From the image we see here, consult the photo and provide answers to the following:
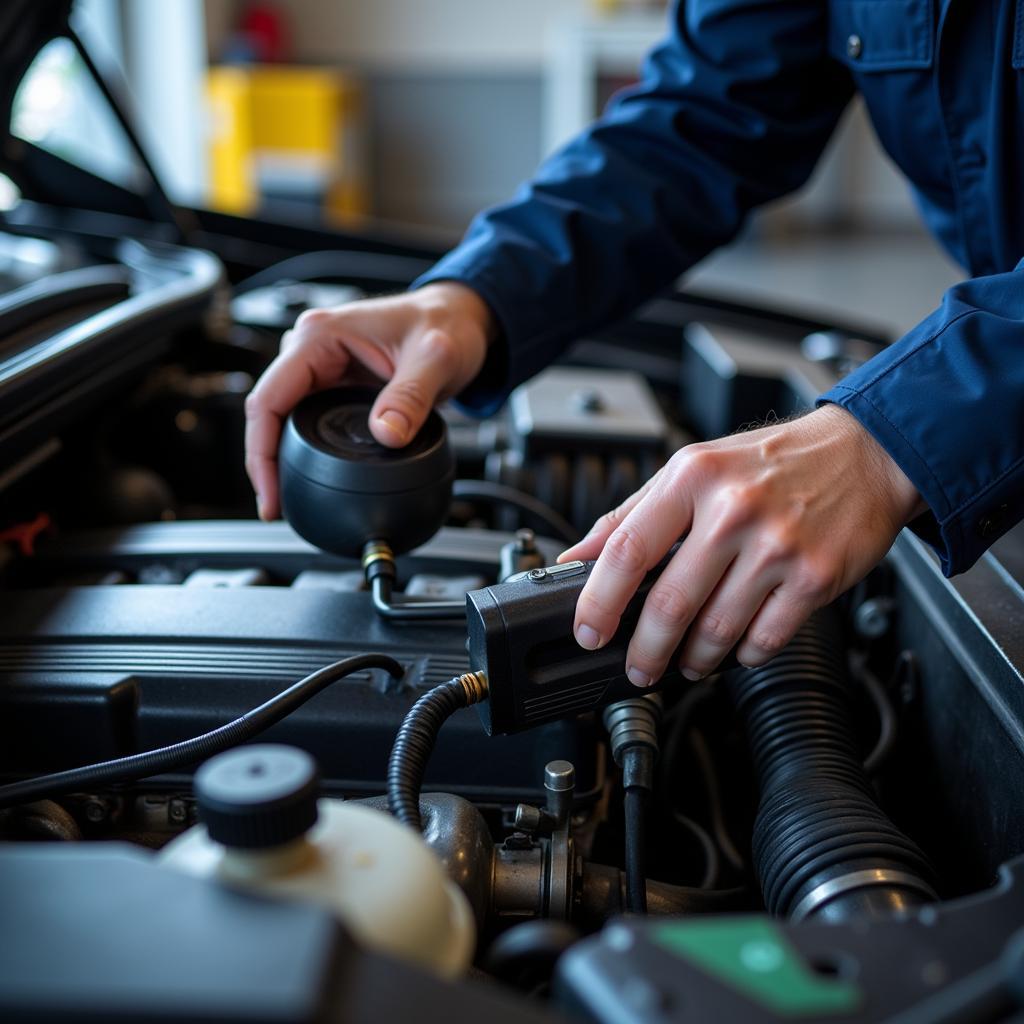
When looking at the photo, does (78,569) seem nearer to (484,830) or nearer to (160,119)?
(484,830)

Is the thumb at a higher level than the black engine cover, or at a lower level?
higher

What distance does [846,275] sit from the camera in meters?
5.41

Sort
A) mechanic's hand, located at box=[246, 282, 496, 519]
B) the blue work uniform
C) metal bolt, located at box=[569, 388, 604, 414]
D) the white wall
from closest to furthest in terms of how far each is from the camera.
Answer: mechanic's hand, located at box=[246, 282, 496, 519] → the blue work uniform → metal bolt, located at box=[569, 388, 604, 414] → the white wall

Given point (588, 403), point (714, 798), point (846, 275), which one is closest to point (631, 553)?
point (714, 798)

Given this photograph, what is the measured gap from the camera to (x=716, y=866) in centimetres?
74

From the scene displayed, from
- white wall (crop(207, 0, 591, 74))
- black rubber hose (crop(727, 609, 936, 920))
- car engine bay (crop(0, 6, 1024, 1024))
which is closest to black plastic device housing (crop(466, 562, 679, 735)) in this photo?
car engine bay (crop(0, 6, 1024, 1024))

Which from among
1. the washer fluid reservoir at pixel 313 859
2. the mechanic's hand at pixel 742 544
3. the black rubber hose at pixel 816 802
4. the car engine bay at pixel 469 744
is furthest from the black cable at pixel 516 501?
the washer fluid reservoir at pixel 313 859

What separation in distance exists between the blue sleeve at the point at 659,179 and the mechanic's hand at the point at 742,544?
0.41 metres

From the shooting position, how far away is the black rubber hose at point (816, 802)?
1.90ft

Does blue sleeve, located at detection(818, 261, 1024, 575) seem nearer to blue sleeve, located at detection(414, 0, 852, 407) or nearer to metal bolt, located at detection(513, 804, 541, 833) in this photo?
metal bolt, located at detection(513, 804, 541, 833)

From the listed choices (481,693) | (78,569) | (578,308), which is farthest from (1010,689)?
(78,569)

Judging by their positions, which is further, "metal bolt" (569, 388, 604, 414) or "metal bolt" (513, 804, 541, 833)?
"metal bolt" (569, 388, 604, 414)

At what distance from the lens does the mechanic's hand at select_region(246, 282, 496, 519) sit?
0.88 metres

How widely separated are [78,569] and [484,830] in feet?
1.51
